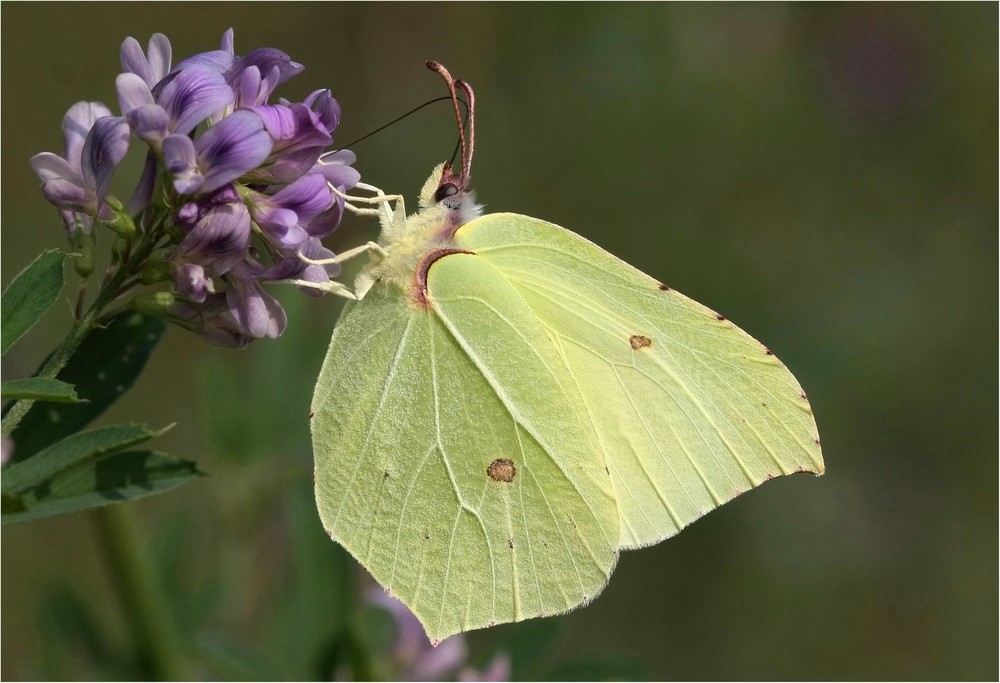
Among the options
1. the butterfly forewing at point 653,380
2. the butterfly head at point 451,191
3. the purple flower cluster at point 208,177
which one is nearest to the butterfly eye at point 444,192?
the butterfly head at point 451,191

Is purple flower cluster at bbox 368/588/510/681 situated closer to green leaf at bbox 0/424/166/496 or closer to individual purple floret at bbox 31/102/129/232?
green leaf at bbox 0/424/166/496

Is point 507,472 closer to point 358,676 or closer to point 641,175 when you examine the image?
point 358,676

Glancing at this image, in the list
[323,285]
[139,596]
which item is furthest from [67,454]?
[139,596]

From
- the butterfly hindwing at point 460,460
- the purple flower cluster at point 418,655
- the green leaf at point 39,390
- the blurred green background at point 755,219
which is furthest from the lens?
the blurred green background at point 755,219

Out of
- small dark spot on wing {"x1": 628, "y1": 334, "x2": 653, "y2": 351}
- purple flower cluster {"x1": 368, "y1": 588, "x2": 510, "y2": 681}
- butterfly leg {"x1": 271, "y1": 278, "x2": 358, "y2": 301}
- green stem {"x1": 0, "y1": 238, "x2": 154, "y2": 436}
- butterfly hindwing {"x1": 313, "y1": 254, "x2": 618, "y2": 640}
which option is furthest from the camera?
purple flower cluster {"x1": 368, "y1": 588, "x2": 510, "y2": 681}

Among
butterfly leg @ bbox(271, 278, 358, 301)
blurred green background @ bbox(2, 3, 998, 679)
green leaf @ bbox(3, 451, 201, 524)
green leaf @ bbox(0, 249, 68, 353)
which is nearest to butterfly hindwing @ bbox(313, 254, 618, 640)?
butterfly leg @ bbox(271, 278, 358, 301)

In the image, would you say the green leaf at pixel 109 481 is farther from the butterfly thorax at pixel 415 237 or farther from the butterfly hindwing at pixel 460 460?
the butterfly thorax at pixel 415 237
